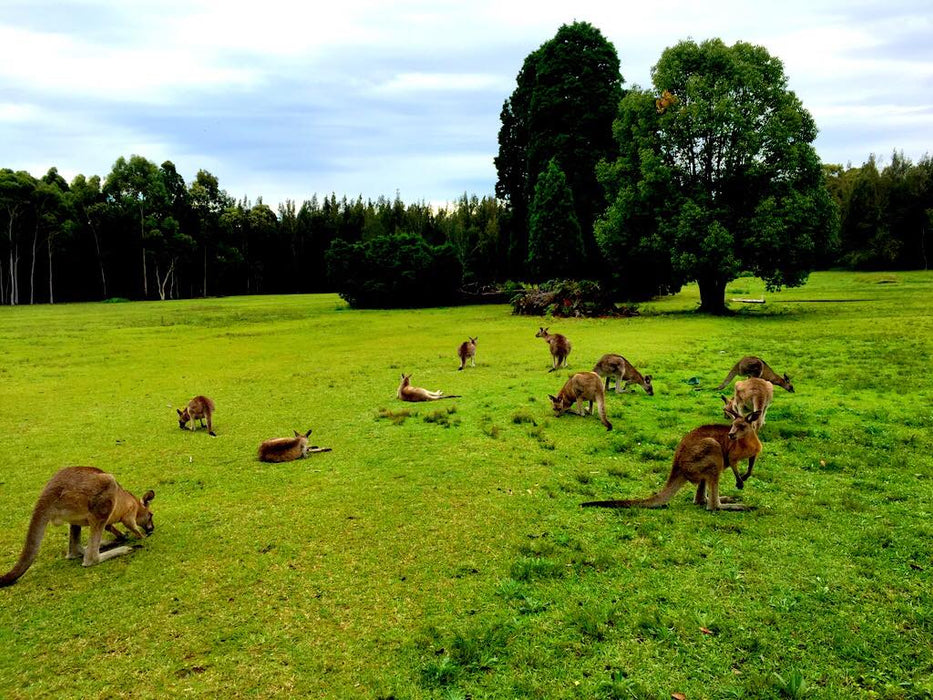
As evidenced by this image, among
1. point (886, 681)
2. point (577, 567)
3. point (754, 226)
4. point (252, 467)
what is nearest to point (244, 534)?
point (252, 467)

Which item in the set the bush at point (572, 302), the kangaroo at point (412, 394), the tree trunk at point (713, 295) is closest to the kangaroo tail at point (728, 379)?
the kangaroo at point (412, 394)

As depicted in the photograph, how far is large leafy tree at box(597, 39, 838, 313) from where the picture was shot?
24031 millimetres

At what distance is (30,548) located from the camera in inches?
179

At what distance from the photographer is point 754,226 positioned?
23.9 m

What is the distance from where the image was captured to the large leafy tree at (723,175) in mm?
24031

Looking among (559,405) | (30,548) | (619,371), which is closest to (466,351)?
(619,371)

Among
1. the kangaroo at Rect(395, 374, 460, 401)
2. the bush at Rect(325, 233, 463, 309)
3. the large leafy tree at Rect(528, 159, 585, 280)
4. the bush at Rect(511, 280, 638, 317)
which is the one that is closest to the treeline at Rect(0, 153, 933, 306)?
the bush at Rect(325, 233, 463, 309)

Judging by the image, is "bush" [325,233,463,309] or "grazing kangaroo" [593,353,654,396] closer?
"grazing kangaroo" [593,353,654,396]

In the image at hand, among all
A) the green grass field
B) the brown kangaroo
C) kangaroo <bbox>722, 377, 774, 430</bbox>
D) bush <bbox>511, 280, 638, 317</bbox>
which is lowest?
the green grass field

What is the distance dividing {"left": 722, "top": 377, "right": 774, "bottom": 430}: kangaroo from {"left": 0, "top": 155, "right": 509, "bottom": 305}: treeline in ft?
113

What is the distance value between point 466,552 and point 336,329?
2144 cm

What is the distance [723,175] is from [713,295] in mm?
5644

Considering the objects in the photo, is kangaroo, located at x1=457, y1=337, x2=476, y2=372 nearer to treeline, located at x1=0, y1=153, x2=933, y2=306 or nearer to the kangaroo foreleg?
the kangaroo foreleg

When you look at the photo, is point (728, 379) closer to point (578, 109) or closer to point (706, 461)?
point (706, 461)
